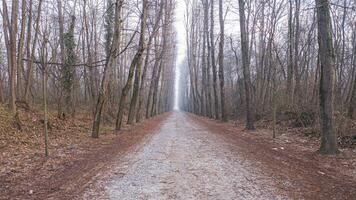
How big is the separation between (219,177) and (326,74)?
5080 mm

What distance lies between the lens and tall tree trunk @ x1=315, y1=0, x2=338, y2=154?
954cm

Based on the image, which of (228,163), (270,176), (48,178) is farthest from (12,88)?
(270,176)

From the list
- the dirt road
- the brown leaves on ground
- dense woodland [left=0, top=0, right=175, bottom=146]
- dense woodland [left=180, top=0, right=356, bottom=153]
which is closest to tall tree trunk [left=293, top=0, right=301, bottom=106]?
dense woodland [left=180, top=0, right=356, bottom=153]

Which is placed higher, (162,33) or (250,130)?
(162,33)

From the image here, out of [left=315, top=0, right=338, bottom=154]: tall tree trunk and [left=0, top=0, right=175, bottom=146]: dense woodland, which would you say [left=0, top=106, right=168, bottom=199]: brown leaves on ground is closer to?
[left=0, top=0, right=175, bottom=146]: dense woodland

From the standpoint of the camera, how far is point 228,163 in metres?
7.98

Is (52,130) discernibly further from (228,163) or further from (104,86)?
(228,163)

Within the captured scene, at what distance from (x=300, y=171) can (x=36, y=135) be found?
9519 mm

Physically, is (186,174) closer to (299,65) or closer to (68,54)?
(68,54)

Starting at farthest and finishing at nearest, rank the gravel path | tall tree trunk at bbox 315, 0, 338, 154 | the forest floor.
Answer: tall tree trunk at bbox 315, 0, 338, 154, the forest floor, the gravel path

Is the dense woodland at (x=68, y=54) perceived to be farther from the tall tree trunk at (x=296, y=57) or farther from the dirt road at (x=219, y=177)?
the tall tree trunk at (x=296, y=57)

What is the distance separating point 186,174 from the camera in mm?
6836

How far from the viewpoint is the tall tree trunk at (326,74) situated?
31.3 feet

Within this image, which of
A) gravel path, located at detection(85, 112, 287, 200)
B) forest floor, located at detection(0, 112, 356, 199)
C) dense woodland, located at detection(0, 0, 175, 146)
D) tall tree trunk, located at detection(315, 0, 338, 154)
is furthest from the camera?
dense woodland, located at detection(0, 0, 175, 146)
